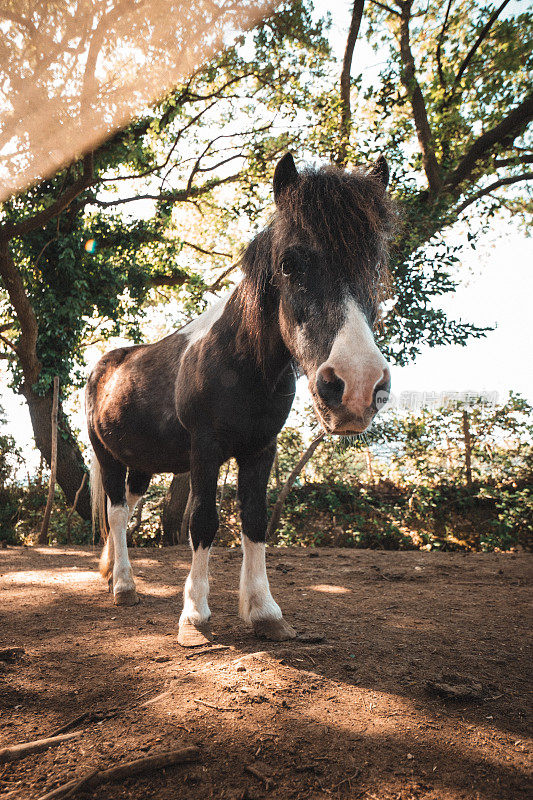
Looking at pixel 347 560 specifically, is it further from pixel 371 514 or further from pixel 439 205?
pixel 439 205

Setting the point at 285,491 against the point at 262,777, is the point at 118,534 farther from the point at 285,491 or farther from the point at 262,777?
the point at 285,491

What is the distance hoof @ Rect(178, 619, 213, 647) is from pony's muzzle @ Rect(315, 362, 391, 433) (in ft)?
4.80

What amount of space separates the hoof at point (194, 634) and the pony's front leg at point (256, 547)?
0.87 ft

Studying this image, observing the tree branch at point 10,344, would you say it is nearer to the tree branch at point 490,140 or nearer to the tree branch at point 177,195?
the tree branch at point 177,195

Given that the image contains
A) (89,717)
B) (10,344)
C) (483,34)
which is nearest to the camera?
(89,717)

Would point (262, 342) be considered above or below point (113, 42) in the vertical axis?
below

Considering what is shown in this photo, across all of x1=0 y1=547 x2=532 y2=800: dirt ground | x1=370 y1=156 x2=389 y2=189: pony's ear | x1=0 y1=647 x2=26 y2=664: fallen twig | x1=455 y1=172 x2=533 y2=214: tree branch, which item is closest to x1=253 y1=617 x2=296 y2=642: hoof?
x1=0 y1=547 x2=532 y2=800: dirt ground

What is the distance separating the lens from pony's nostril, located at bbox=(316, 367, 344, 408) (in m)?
1.92

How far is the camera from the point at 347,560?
5.76 m

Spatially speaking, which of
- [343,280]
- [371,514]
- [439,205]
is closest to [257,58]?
[439,205]

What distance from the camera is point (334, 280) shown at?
7.03 ft

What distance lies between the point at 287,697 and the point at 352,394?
1269 millimetres

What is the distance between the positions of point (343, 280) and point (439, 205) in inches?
248

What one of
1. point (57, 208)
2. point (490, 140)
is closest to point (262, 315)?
point (57, 208)
